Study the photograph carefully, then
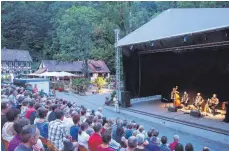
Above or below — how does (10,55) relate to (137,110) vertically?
above

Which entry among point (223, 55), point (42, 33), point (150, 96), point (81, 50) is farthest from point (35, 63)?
point (223, 55)

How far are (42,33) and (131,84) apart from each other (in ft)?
104

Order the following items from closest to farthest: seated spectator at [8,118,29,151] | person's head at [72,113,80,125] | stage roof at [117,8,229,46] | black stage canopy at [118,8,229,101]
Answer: seated spectator at [8,118,29,151]
person's head at [72,113,80,125]
stage roof at [117,8,229,46]
black stage canopy at [118,8,229,101]

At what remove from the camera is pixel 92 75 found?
137 feet

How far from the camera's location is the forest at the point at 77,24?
24.4 m

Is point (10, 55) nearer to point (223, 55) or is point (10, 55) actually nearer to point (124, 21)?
point (124, 21)

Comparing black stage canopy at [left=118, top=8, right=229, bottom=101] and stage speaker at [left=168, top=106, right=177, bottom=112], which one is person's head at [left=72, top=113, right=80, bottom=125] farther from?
stage speaker at [left=168, top=106, right=177, bottom=112]

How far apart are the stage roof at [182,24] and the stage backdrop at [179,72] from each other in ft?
8.18

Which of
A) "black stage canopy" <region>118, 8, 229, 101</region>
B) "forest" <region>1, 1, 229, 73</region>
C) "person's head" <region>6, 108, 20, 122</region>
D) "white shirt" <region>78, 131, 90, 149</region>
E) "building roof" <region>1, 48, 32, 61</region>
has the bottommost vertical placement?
"white shirt" <region>78, 131, 90, 149</region>

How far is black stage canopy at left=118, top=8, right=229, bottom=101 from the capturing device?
10.2 m

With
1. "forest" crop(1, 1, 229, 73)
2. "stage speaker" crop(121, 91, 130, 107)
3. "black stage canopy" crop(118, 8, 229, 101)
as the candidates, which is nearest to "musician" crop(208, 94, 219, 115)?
"black stage canopy" crop(118, 8, 229, 101)

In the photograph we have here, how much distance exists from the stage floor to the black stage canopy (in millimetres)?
1001

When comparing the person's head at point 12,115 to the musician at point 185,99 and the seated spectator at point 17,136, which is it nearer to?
the seated spectator at point 17,136

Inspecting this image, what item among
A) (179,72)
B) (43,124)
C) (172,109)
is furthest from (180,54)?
(43,124)
